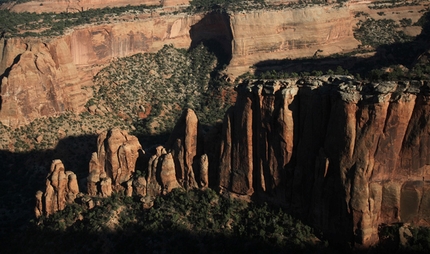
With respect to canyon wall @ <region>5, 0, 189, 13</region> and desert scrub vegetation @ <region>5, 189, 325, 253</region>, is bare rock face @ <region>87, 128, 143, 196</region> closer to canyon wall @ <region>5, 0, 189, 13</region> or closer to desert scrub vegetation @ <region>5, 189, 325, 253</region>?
desert scrub vegetation @ <region>5, 189, 325, 253</region>

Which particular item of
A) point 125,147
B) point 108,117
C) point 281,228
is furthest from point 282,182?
point 108,117

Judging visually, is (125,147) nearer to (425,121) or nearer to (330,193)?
(330,193)

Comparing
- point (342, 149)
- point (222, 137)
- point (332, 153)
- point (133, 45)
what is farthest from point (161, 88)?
point (342, 149)

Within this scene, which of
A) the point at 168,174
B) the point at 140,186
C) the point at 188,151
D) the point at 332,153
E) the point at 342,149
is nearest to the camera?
the point at 342,149

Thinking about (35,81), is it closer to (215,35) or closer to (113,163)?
(113,163)

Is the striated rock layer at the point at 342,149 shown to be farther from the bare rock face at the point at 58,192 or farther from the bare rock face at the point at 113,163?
the bare rock face at the point at 58,192

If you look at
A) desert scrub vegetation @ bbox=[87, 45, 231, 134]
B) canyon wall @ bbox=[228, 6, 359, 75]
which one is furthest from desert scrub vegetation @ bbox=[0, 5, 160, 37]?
canyon wall @ bbox=[228, 6, 359, 75]
